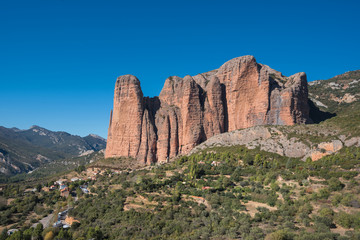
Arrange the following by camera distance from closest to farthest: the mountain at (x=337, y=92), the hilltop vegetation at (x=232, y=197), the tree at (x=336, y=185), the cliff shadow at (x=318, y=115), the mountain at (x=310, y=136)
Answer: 1. the hilltop vegetation at (x=232, y=197)
2. the tree at (x=336, y=185)
3. the mountain at (x=310, y=136)
4. the cliff shadow at (x=318, y=115)
5. the mountain at (x=337, y=92)

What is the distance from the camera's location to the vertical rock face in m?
59.1

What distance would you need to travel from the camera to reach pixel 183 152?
6600 cm

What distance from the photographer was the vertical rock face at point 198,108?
59.1m

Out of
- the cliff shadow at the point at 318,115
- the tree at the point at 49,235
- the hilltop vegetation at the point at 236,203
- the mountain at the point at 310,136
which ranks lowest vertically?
the tree at the point at 49,235

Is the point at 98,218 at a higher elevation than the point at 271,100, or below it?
below

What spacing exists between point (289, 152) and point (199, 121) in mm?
25813

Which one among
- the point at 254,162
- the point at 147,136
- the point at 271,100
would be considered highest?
the point at 271,100

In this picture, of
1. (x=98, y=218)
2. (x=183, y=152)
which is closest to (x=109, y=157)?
(x=183, y=152)

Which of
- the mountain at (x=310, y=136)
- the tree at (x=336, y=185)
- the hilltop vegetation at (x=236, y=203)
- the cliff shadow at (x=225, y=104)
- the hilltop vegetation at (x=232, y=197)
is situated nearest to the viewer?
the hilltop vegetation at (x=236, y=203)

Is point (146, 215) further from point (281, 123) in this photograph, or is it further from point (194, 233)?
point (281, 123)

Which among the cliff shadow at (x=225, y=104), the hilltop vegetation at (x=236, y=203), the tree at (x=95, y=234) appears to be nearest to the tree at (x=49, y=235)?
the hilltop vegetation at (x=236, y=203)

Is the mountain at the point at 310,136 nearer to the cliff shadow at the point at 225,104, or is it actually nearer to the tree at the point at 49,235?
the cliff shadow at the point at 225,104

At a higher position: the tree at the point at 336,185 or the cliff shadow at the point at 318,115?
the cliff shadow at the point at 318,115

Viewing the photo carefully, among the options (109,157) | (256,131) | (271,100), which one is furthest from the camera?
(109,157)
